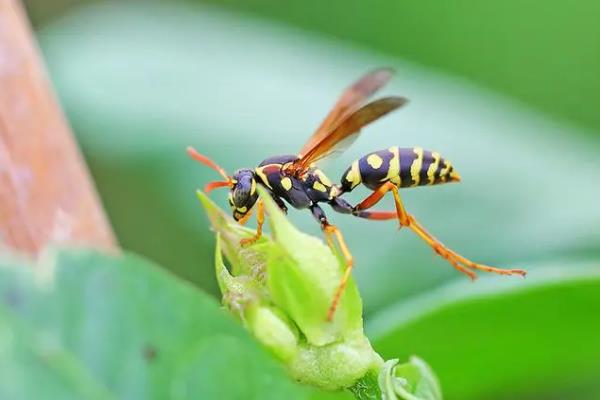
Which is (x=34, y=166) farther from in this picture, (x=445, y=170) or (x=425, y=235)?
(x=445, y=170)

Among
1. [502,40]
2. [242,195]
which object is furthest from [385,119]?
[242,195]

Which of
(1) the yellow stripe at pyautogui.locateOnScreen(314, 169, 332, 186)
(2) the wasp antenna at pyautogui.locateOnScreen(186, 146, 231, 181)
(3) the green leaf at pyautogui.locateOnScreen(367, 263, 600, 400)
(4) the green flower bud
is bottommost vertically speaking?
(3) the green leaf at pyautogui.locateOnScreen(367, 263, 600, 400)

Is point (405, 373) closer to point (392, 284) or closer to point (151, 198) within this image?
point (392, 284)

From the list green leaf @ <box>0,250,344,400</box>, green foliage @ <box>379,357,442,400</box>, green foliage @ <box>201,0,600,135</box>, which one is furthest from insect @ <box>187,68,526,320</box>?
green foliage @ <box>201,0,600,135</box>

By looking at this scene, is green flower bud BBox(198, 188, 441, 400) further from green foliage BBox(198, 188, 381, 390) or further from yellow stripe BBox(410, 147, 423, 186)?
yellow stripe BBox(410, 147, 423, 186)

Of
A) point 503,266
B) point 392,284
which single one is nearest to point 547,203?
point 503,266

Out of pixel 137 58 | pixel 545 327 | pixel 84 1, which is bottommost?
pixel 84 1
